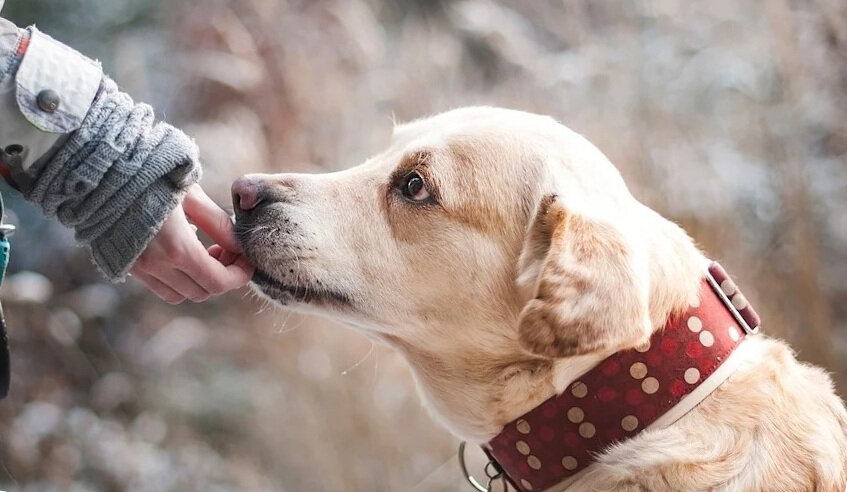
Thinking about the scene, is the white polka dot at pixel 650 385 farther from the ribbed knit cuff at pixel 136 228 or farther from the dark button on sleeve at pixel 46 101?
the dark button on sleeve at pixel 46 101

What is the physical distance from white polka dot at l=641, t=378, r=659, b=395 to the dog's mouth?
1.89 feet

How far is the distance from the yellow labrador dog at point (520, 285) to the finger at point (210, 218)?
1.5 inches

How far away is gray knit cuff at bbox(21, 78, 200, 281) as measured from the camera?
4.27 feet

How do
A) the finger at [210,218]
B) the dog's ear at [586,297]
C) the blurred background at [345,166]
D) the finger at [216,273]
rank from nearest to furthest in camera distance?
the dog's ear at [586,297] → the finger at [216,273] → the finger at [210,218] → the blurred background at [345,166]

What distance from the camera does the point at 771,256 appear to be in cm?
303

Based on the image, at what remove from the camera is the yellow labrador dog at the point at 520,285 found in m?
1.33

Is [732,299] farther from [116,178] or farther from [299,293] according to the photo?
[116,178]

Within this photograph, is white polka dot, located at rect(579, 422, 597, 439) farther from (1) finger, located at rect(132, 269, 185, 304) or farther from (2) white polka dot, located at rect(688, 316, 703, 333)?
(1) finger, located at rect(132, 269, 185, 304)

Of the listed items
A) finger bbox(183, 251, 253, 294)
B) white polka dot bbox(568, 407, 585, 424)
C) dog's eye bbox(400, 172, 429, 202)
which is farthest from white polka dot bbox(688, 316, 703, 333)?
finger bbox(183, 251, 253, 294)

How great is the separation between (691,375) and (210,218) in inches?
37.7

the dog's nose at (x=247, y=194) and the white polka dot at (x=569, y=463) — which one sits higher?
the dog's nose at (x=247, y=194)

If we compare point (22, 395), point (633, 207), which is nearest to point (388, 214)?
point (633, 207)

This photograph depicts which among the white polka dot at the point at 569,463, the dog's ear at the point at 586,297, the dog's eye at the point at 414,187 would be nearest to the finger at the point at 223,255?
the dog's eye at the point at 414,187

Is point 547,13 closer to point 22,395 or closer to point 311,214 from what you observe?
point 311,214
